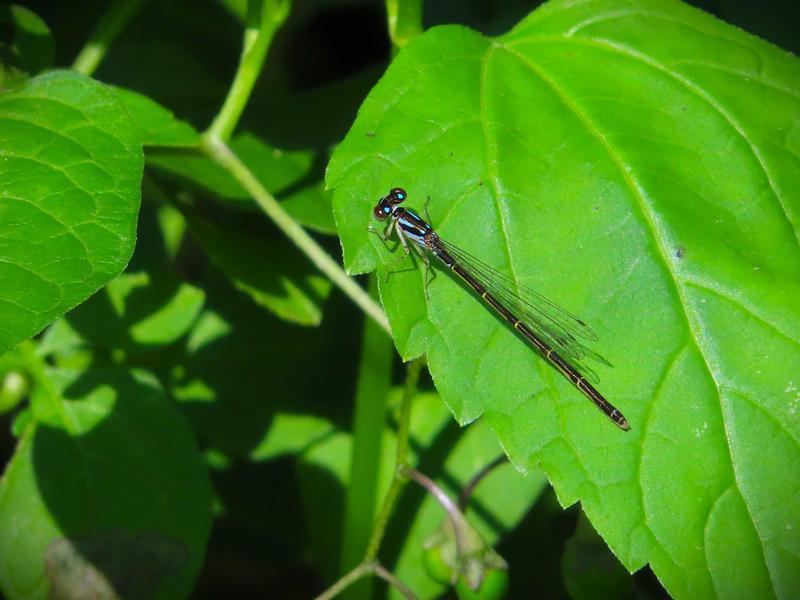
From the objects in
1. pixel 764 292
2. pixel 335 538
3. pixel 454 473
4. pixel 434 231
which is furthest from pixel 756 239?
pixel 335 538

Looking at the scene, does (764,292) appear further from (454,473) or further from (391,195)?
(454,473)

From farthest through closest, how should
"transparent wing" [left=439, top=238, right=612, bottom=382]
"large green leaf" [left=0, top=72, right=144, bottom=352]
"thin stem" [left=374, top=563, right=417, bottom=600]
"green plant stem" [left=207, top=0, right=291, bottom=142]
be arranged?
"green plant stem" [left=207, top=0, right=291, bottom=142], "thin stem" [left=374, top=563, right=417, bottom=600], "transparent wing" [left=439, top=238, right=612, bottom=382], "large green leaf" [left=0, top=72, right=144, bottom=352]

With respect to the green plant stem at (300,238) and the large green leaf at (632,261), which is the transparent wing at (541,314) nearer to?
the large green leaf at (632,261)

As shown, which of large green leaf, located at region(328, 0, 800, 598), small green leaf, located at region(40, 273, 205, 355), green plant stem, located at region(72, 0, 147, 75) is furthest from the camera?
small green leaf, located at region(40, 273, 205, 355)

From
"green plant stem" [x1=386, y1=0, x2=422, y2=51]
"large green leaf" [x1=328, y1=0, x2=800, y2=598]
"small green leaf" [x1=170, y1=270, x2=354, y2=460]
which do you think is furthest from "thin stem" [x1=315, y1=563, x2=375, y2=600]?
"green plant stem" [x1=386, y1=0, x2=422, y2=51]

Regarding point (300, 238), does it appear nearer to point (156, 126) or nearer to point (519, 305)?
point (156, 126)

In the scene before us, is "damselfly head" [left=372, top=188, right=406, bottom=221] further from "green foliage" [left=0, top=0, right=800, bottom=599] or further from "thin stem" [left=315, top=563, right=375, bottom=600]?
"thin stem" [left=315, top=563, right=375, bottom=600]
